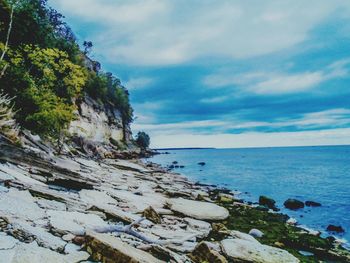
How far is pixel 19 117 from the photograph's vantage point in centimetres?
2289

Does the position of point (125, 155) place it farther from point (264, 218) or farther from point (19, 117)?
point (264, 218)

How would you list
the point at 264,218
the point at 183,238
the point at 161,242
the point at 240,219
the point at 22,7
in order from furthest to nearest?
the point at 22,7, the point at 264,218, the point at 240,219, the point at 183,238, the point at 161,242

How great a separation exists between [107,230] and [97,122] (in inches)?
2190

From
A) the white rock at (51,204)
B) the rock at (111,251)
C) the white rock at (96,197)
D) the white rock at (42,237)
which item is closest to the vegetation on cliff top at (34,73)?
the white rock at (96,197)

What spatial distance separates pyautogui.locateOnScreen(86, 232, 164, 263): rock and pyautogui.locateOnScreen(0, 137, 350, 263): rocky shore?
0.05 ft

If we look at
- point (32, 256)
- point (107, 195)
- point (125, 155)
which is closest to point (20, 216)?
point (32, 256)

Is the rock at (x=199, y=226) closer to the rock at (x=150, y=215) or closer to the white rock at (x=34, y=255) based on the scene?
the rock at (x=150, y=215)

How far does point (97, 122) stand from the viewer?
61031 millimetres

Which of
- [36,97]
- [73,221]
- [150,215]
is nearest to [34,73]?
[36,97]

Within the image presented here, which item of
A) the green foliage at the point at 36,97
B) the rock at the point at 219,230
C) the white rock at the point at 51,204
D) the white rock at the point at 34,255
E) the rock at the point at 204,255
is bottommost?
the rock at the point at 219,230

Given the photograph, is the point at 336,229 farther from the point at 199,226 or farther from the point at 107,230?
the point at 107,230

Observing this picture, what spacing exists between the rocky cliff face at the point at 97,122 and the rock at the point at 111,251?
43585 millimetres

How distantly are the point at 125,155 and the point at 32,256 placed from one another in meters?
55.4

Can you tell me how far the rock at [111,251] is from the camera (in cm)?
538
